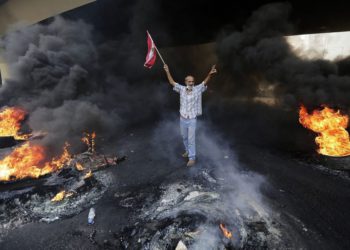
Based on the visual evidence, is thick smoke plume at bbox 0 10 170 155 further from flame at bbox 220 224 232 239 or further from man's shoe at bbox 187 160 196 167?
flame at bbox 220 224 232 239

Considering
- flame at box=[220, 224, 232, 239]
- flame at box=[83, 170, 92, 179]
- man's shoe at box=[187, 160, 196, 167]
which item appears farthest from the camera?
man's shoe at box=[187, 160, 196, 167]

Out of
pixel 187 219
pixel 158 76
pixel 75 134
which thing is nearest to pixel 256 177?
pixel 187 219

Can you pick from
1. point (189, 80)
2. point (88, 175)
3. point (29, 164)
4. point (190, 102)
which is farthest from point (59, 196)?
point (189, 80)

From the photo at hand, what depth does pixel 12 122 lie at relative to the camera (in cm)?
912

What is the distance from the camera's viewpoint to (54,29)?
9.61 metres

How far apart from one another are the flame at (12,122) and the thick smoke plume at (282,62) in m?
8.11

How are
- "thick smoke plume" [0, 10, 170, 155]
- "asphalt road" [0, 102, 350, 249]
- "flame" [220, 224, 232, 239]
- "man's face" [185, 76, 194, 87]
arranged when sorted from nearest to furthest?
"flame" [220, 224, 232, 239] < "asphalt road" [0, 102, 350, 249] < "man's face" [185, 76, 194, 87] < "thick smoke plume" [0, 10, 170, 155]

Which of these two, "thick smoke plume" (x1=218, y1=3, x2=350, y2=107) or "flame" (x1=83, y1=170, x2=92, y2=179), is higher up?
"thick smoke plume" (x1=218, y1=3, x2=350, y2=107)

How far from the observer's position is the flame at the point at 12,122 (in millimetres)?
8898

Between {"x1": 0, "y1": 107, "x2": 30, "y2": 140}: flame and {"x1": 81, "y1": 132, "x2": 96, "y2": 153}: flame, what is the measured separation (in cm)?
266

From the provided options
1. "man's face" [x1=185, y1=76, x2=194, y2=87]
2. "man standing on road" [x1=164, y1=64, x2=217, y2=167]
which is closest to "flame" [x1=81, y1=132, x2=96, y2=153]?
"man standing on road" [x1=164, y1=64, x2=217, y2=167]

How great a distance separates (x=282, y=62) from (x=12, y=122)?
32.5 feet

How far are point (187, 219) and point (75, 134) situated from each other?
5.14 m

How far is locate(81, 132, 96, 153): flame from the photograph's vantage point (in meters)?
7.61
